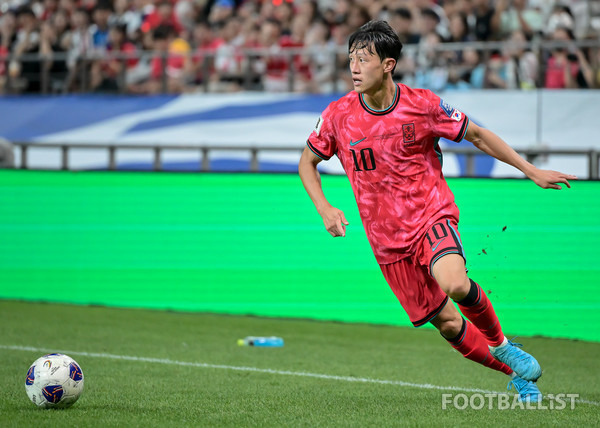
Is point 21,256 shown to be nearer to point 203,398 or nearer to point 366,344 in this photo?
point 366,344

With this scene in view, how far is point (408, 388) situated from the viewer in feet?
22.8

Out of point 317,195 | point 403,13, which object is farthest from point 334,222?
point 403,13

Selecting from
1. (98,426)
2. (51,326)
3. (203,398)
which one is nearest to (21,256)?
(51,326)

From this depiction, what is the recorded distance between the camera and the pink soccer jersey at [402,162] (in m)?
5.83

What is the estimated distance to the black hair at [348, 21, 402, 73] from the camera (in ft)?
19.0

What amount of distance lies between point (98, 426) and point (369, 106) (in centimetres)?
248

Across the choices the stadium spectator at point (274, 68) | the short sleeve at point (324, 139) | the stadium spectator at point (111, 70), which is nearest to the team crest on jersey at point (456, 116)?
the short sleeve at point (324, 139)

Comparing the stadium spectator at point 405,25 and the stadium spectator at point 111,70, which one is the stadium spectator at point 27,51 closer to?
the stadium spectator at point 111,70

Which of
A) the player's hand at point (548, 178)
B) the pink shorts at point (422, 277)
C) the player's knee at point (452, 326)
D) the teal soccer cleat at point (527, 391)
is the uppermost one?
the player's hand at point (548, 178)

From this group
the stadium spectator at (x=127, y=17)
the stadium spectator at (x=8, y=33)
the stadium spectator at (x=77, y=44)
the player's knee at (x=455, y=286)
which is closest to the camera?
the player's knee at (x=455, y=286)

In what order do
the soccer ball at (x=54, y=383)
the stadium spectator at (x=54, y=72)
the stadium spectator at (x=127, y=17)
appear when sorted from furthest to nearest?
the stadium spectator at (x=127, y=17) → the stadium spectator at (x=54, y=72) → the soccer ball at (x=54, y=383)

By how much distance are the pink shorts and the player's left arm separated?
50cm

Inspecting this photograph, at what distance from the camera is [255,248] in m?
11.4

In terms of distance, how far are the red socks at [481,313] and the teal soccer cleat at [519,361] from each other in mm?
62
